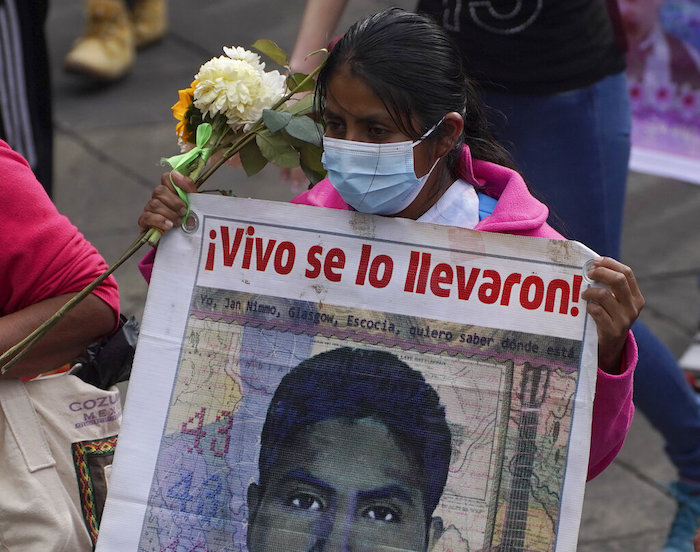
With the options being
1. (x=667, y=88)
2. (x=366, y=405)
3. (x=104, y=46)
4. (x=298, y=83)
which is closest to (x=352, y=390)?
(x=366, y=405)

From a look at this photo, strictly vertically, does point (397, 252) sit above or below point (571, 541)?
above

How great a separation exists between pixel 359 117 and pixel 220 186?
394cm

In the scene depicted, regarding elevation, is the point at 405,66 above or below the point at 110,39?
below

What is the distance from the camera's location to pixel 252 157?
2.18 meters

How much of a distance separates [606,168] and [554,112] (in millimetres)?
219

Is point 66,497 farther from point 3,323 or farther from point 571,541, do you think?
point 571,541

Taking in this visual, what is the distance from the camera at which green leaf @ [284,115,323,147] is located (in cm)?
213

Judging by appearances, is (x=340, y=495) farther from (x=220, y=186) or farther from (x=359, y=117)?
(x=220, y=186)

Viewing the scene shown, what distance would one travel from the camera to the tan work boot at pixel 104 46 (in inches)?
268

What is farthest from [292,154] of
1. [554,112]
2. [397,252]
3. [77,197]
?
[77,197]

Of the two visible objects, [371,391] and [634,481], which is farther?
[634,481]

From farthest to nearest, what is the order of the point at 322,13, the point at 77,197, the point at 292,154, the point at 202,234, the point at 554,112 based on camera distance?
the point at 77,197 → the point at 554,112 → the point at 322,13 → the point at 292,154 → the point at 202,234

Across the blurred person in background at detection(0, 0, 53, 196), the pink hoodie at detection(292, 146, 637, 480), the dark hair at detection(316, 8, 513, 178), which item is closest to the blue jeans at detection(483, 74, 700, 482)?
the pink hoodie at detection(292, 146, 637, 480)

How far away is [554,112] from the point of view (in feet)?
10.1
